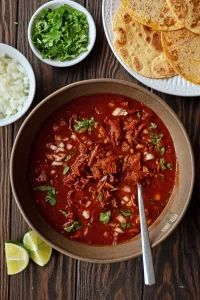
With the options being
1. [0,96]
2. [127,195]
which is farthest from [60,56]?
[127,195]

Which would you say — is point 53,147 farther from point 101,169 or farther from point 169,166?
point 169,166

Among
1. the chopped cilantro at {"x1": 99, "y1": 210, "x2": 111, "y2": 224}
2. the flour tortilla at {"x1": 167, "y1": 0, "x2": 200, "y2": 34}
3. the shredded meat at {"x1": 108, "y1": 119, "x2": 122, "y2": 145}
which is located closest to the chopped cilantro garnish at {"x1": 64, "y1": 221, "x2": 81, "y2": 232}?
the chopped cilantro at {"x1": 99, "y1": 210, "x2": 111, "y2": 224}

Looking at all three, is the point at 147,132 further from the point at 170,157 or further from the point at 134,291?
the point at 134,291

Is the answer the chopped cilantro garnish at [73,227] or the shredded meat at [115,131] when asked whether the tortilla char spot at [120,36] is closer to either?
the shredded meat at [115,131]

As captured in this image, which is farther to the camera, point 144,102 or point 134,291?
point 134,291

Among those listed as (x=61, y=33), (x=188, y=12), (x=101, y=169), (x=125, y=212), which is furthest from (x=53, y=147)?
(x=188, y=12)
